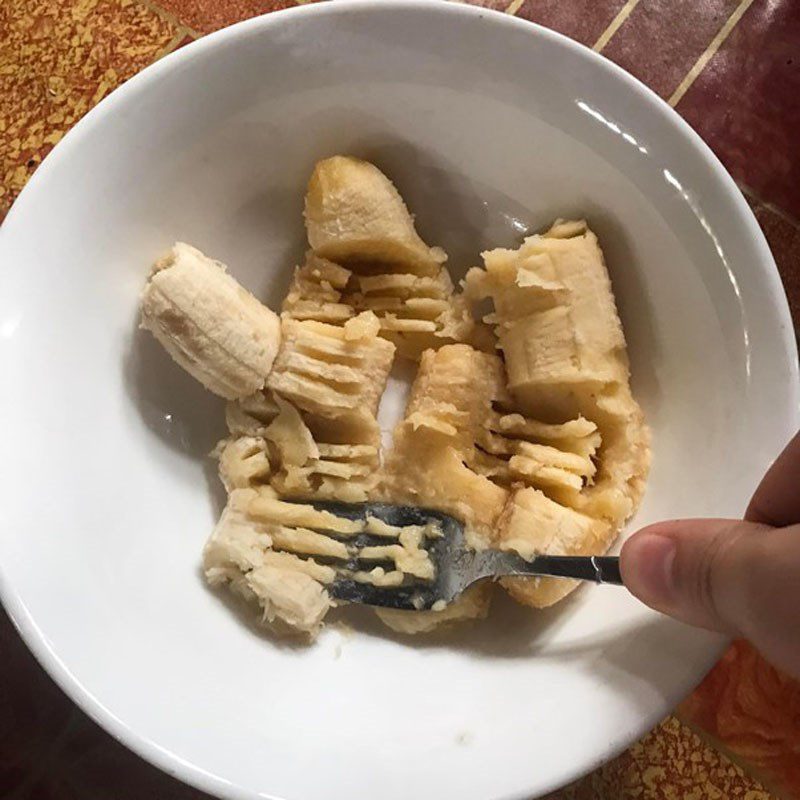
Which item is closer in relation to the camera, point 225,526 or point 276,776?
point 276,776

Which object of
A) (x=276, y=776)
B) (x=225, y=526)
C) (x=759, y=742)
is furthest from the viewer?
(x=759, y=742)

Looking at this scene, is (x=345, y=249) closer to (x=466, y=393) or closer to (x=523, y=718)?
(x=466, y=393)

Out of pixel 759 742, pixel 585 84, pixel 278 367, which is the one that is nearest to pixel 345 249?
pixel 278 367

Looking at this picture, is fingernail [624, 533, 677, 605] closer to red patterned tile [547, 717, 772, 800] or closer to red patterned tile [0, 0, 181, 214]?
red patterned tile [547, 717, 772, 800]

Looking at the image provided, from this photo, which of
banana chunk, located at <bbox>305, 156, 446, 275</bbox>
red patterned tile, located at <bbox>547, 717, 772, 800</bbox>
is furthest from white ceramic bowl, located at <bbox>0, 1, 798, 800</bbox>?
red patterned tile, located at <bbox>547, 717, 772, 800</bbox>

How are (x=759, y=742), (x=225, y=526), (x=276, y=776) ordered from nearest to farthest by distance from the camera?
(x=276, y=776)
(x=225, y=526)
(x=759, y=742)

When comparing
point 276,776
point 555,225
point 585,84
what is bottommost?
point 276,776
